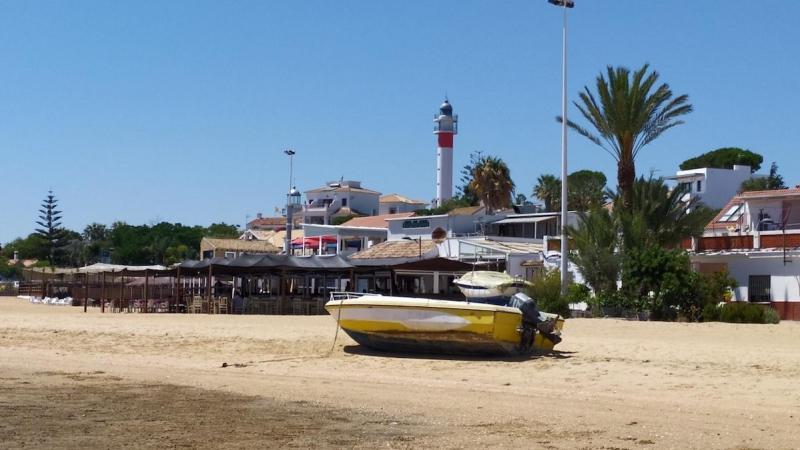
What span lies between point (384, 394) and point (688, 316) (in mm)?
16926

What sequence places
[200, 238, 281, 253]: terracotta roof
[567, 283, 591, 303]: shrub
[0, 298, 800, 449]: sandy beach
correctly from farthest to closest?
1. [200, 238, 281, 253]: terracotta roof
2. [567, 283, 591, 303]: shrub
3. [0, 298, 800, 449]: sandy beach

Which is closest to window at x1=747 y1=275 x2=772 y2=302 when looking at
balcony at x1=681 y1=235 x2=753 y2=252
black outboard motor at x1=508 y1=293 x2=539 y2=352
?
balcony at x1=681 y1=235 x2=753 y2=252

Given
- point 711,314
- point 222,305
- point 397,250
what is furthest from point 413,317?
point 397,250

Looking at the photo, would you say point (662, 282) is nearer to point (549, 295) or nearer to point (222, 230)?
point (549, 295)

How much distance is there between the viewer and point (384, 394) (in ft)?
47.5

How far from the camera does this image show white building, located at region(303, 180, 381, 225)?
109250mm

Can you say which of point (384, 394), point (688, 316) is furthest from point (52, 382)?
point (688, 316)

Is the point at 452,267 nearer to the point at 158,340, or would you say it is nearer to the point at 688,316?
the point at 688,316

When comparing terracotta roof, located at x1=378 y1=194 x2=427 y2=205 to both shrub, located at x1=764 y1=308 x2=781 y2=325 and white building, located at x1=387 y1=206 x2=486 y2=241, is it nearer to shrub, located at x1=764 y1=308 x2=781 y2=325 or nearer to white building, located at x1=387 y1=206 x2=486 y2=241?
white building, located at x1=387 y1=206 x2=486 y2=241

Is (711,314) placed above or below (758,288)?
below

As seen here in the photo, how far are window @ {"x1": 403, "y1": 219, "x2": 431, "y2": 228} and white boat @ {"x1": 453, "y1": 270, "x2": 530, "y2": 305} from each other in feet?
111

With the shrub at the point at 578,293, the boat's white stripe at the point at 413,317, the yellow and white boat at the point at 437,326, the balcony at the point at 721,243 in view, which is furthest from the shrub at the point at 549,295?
the boat's white stripe at the point at 413,317

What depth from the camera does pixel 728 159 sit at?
84438 millimetres

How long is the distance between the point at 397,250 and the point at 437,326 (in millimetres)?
28957
